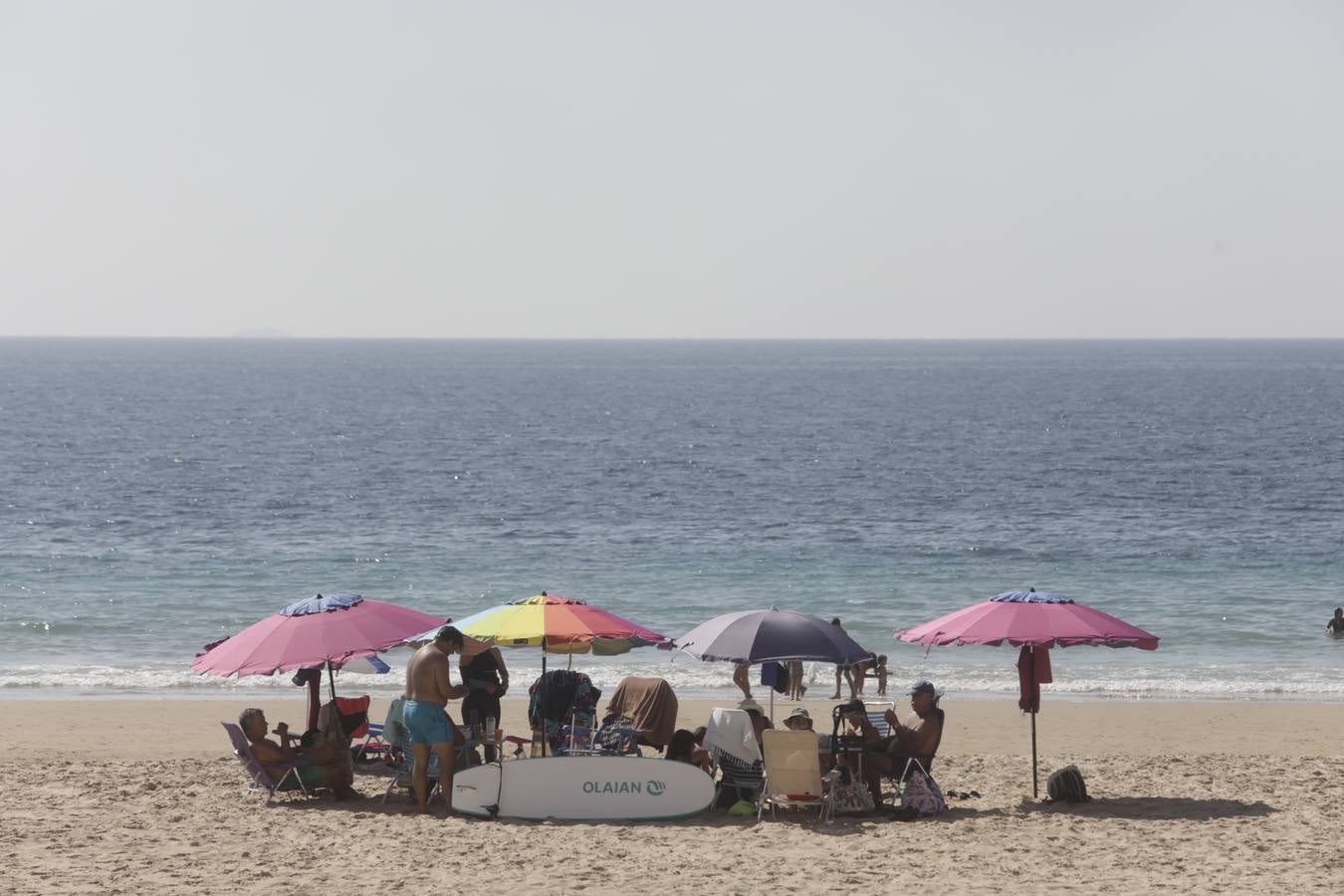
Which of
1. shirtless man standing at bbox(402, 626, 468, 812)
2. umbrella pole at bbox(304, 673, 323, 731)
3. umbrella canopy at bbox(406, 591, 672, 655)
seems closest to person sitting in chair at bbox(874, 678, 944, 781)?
umbrella canopy at bbox(406, 591, 672, 655)

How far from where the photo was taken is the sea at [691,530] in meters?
24.2

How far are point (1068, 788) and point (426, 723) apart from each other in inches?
216

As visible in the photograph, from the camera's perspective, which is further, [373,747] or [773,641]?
[373,747]

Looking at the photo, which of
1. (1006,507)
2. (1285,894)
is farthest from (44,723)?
(1006,507)

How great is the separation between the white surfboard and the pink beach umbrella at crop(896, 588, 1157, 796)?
7.68ft

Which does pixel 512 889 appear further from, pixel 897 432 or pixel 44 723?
pixel 897 432

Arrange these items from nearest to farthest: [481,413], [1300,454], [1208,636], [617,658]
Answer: [617,658] < [1208,636] < [1300,454] < [481,413]

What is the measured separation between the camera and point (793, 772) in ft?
40.8

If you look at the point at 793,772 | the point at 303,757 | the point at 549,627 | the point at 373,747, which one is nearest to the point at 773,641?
the point at 793,772

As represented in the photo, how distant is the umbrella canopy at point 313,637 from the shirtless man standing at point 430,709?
2.24 feet

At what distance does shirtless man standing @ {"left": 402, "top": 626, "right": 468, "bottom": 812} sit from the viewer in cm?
1219

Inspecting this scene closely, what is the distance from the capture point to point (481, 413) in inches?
3861

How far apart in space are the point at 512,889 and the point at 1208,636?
18710 millimetres

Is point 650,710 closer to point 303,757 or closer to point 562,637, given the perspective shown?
point 562,637
